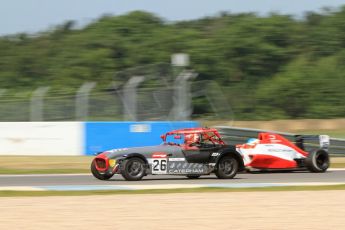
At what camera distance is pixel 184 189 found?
42.2 ft

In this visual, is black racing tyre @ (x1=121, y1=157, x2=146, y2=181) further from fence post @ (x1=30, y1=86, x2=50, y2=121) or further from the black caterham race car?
fence post @ (x1=30, y1=86, x2=50, y2=121)

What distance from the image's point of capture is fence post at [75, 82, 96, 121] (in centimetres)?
2175

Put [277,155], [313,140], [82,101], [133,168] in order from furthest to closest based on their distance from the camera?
[82,101], [313,140], [277,155], [133,168]

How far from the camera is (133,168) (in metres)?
14.6

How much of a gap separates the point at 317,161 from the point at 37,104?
340 inches

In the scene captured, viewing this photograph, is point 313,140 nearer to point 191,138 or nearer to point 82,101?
point 191,138

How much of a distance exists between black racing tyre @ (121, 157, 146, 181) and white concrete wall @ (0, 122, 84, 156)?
788 centimetres

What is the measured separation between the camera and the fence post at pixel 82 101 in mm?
21750

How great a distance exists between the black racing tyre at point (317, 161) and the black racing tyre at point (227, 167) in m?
2.57

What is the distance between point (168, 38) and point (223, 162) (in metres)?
32.4

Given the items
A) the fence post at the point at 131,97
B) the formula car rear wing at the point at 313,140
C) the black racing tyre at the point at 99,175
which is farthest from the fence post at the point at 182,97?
the black racing tyre at the point at 99,175

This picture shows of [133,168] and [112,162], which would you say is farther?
[133,168]

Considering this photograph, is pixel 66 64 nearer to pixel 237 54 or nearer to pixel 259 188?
pixel 237 54

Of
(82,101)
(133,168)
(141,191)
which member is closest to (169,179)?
(133,168)
